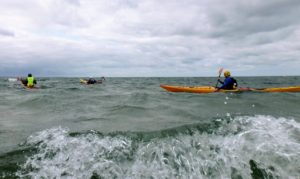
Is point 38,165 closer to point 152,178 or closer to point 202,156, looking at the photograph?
point 152,178

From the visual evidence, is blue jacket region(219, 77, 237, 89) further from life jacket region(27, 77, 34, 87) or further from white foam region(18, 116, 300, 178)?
life jacket region(27, 77, 34, 87)

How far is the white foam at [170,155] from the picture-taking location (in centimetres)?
395

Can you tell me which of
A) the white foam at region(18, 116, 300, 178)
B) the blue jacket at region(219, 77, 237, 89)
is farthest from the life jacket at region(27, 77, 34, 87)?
the white foam at region(18, 116, 300, 178)

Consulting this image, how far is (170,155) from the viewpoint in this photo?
14.5 feet

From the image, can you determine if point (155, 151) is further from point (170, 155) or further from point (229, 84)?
point (229, 84)

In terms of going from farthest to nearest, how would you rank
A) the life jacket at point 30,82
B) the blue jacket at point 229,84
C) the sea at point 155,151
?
the life jacket at point 30,82, the blue jacket at point 229,84, the sea at point 155,151

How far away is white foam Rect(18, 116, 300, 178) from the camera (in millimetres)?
3953

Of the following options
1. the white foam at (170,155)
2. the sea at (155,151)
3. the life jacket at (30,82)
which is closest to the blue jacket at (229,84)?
the sea at (155,151)

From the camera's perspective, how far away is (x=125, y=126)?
21.7ft

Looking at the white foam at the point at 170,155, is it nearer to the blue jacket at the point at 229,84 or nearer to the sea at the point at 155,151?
the sea at the point at 155,151

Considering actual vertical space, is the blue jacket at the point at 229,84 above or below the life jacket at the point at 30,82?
above

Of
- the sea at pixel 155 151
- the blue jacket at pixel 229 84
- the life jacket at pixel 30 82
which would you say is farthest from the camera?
the life jacket at pixel 30 82

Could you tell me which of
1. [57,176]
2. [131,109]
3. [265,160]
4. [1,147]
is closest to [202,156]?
[265,160]

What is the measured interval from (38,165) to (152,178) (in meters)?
2.01
